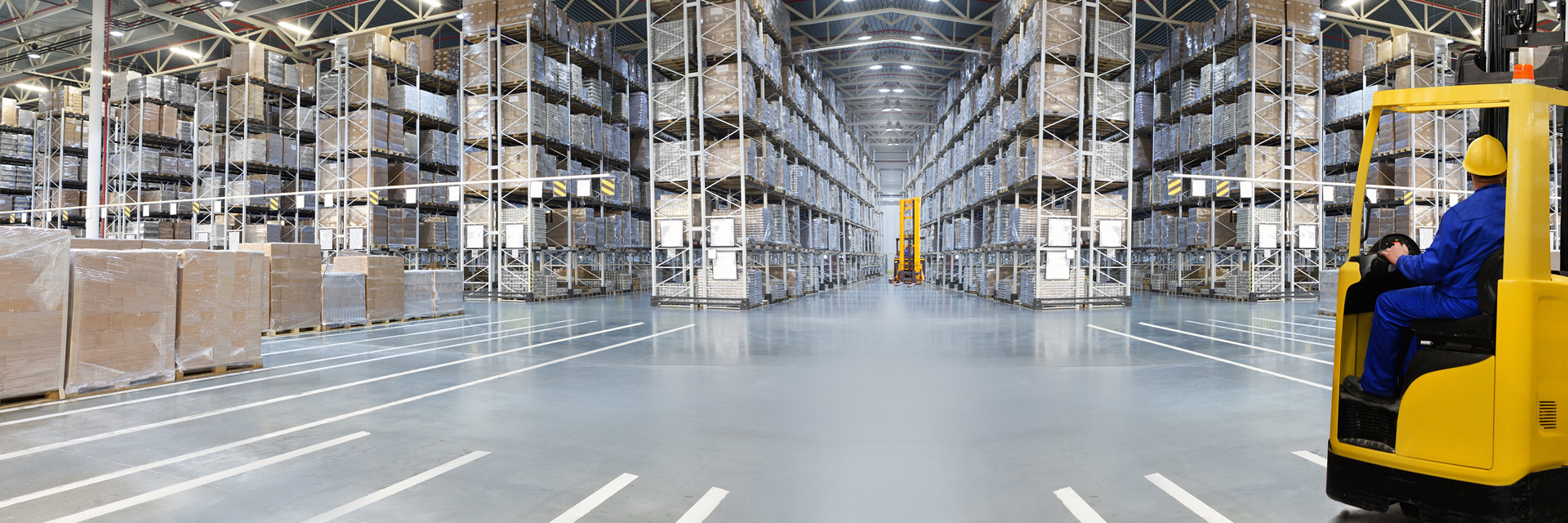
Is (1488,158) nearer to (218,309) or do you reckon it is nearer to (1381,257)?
(1381,257)

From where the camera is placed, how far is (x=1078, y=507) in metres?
3.12

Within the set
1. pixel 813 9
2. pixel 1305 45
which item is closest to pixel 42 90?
pixel 813 9

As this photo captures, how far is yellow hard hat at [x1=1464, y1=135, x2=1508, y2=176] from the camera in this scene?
2.90m

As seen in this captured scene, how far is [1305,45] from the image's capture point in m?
16.8

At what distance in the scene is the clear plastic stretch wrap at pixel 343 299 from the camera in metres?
10.2

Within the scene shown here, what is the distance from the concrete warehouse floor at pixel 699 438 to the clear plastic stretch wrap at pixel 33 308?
33 cm

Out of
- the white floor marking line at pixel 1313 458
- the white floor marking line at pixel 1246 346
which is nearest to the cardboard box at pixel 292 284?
the white floor marking line at pixel 1313 458

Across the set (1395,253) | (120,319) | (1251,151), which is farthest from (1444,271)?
(1251,151)

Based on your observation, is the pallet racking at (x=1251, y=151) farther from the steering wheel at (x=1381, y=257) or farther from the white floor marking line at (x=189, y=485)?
the white floor marking line at (x=189, y=485)

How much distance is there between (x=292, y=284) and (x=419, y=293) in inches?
96.6

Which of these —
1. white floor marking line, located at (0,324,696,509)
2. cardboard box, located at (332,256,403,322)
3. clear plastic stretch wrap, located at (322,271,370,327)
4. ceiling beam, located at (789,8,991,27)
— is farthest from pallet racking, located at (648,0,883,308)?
white floor marking line, located at (0,324,696,509)

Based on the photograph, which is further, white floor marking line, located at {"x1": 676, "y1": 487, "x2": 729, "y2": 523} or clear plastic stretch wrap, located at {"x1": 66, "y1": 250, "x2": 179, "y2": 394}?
clear plastic stretch wrap, located at {"x1": 66, "y1": 250, "x2": 179, "y2": 394}

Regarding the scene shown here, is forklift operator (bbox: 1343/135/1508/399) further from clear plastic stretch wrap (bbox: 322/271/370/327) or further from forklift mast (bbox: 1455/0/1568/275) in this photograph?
clear plastic stretch wrap (bbox: 322/271/370/327)

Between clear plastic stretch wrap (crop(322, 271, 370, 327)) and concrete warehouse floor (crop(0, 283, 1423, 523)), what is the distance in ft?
7.42
